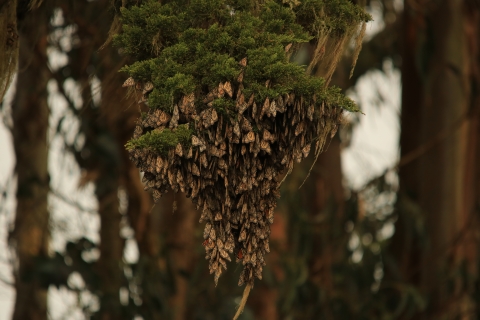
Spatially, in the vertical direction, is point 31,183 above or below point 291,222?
above

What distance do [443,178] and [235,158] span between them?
90.5 inches

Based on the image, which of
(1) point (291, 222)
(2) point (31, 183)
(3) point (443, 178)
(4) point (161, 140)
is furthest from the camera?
(1) point (291, 222)

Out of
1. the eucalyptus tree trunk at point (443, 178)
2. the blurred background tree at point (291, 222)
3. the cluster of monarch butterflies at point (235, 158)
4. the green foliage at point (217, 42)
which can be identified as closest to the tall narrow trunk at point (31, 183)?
the blurred background tree at point (291, 222)

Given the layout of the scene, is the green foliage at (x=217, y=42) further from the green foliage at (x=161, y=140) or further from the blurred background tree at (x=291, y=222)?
the blurred background tree at (x=291, y=222)

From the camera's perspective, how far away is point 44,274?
2.71 meters

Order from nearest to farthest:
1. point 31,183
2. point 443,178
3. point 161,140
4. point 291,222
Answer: point 161,140 → point 31,183 → point 443,178 → point 291,222

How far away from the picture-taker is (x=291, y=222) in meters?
3.45

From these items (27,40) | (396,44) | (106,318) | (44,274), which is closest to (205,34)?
(27,40)

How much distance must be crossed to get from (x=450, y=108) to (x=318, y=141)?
2185 mm

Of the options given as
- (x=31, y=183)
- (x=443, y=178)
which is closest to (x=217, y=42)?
(x=31, y=183)

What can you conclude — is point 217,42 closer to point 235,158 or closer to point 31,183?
point 235,158

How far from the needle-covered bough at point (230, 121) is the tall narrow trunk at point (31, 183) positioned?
1.89m

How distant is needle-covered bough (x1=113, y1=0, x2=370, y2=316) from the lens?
3.33ft

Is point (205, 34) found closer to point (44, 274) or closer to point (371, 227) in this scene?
point (44, 274)
